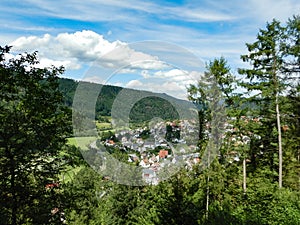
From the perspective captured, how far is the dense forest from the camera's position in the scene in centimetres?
633

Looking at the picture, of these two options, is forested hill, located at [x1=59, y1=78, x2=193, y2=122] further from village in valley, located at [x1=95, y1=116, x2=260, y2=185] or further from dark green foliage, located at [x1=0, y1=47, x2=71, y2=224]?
dark green foliage, located at [x1=0, y1=47, x2=71, y2=224]

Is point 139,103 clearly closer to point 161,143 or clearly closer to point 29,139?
point 161,143

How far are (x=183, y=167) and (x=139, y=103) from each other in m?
3.72

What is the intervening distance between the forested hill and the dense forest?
46mm

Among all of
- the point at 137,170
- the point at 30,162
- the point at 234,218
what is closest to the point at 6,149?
the point at 30,162

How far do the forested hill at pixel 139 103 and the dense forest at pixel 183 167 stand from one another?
1.8 inches

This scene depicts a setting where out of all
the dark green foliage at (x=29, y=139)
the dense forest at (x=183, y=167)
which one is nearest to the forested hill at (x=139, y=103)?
the dense forest at (x=183, y=167)

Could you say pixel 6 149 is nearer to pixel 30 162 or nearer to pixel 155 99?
pixel 30 162

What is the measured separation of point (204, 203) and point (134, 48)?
7674mm

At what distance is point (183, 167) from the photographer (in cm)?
1236

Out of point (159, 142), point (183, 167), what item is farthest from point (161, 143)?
point (183, 167)

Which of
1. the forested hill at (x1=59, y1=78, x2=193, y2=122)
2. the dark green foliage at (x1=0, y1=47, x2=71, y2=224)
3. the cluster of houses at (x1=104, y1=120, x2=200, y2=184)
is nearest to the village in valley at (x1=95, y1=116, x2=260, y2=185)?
the cluster of houses at (x1=104, y1=120, x2=200, y2=184)

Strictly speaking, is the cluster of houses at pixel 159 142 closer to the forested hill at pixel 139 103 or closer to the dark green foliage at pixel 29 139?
the forested hill at pixel 139 103

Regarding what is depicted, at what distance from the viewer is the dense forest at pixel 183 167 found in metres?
6.33
